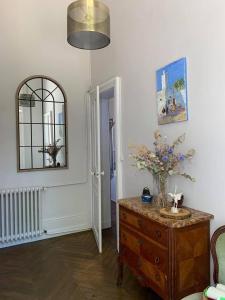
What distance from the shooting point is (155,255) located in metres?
1.99

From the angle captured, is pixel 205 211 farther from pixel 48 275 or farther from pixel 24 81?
pixel 24 81

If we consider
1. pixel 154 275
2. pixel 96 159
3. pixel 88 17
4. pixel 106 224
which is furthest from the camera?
pixel 106 224

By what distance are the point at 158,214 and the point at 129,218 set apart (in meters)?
0.45

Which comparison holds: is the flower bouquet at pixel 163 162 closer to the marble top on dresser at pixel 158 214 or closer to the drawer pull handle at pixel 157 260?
the marble top on dresser at pixel 158 214

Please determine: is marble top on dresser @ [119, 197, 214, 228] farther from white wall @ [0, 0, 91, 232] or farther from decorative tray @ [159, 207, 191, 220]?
white wall @ [0, 0, 91, 232]

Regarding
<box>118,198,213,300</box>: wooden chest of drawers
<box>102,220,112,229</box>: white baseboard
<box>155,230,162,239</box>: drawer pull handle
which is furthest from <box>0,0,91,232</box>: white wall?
<box>155,230,162,239</box>: drawer pull handle

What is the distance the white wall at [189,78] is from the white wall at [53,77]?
1150mm

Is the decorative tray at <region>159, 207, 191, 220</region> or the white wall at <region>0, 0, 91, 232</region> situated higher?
the white wall at <region>0, 0, 91, 232</region>

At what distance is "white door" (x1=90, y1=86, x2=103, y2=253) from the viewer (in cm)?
343

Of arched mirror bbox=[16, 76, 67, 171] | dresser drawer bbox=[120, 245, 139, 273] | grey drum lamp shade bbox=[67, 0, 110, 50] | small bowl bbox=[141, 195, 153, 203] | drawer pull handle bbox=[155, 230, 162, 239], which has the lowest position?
dresser drawer bbox=[120, 245, 139, 273]

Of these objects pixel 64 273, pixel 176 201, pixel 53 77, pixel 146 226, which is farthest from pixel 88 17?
pixel 64 273

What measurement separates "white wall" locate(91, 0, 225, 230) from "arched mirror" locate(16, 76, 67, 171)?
1.32 meters

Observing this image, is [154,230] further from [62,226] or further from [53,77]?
[53,77]

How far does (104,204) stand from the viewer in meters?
4.37
